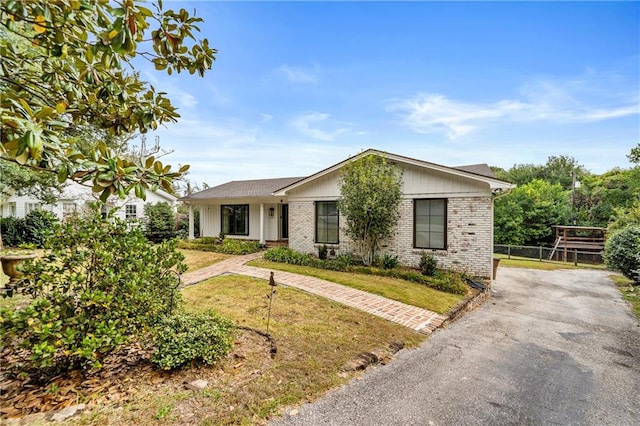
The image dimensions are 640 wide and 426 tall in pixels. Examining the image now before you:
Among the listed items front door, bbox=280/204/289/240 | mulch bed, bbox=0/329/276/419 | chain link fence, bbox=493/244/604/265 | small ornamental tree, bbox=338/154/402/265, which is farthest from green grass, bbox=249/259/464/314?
→ chain link fence, bbox=493/244/604/265

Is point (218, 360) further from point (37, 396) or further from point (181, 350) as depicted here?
point (37, 396)

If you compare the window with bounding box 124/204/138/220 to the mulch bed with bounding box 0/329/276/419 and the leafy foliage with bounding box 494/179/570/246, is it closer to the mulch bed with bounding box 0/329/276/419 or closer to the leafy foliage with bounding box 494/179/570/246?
the mulch bed with bounding box 0/329/276/419

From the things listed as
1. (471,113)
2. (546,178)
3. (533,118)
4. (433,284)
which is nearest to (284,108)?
A: (471,113)

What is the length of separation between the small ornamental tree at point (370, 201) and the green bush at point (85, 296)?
24.9ft

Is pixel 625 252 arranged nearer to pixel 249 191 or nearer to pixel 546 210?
pixel 546 210

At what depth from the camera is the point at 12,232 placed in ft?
49.4

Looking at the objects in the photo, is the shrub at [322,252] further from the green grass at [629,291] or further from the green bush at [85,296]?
the green grass at [629,291]

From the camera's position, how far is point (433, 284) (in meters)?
8.59

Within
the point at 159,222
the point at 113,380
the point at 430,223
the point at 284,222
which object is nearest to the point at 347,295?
the point at 430,223

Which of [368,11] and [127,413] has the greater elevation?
[368,11]

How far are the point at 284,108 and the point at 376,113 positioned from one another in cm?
540

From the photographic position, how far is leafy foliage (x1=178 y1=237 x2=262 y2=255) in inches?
553

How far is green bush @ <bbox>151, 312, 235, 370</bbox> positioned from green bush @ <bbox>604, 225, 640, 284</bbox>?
13823 millimetres

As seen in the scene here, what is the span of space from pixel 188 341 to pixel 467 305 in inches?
260
